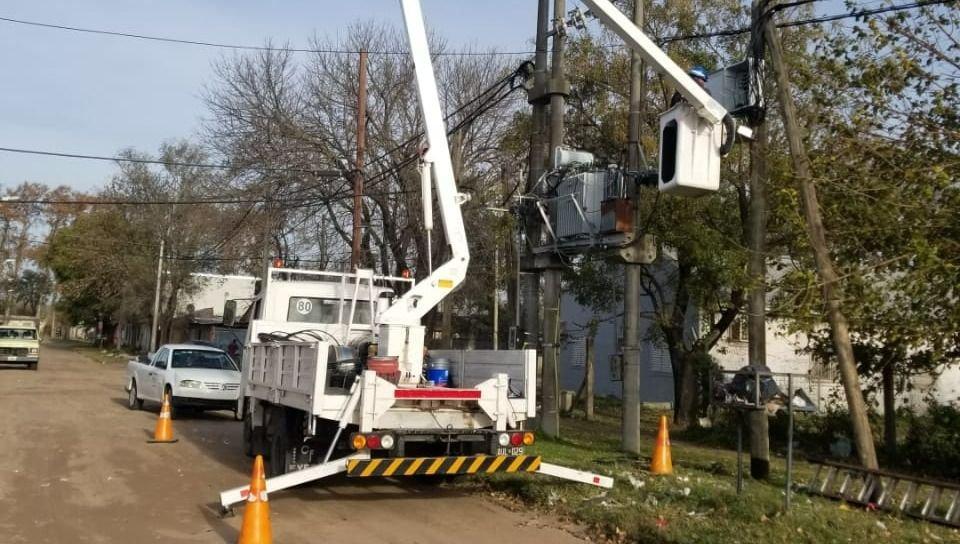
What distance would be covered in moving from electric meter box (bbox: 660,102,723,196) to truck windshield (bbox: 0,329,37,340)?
109 feet

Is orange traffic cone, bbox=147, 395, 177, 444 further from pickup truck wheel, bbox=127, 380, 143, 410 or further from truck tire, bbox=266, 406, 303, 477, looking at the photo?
pickup truck wheel, bbox=127, 380, 143, 410

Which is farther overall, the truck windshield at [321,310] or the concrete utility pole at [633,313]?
the concrete utility pole at [633,313]

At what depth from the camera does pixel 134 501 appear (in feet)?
31.3

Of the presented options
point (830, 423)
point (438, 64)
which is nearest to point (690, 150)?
point (830, 423)

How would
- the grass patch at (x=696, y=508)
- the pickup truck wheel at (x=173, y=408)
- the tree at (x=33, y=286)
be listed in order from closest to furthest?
the grass patch at (x=696, y=508) < the pickup truck wheel at (x=173, y=408) < the tree at (x=33, y=286)

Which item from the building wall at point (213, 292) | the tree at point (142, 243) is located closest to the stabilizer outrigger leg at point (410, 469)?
the tree at point (142, 243)

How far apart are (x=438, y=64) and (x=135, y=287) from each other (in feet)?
99.4

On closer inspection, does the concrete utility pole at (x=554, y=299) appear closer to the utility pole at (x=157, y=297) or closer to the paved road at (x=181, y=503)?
the paved road at (x=181, y=503)

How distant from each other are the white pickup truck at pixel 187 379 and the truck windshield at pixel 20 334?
17112mm

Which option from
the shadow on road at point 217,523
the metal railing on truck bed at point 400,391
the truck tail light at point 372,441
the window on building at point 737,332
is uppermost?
the window on building at point 737,332

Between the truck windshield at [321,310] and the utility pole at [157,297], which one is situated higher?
the utility pole at [157,297]

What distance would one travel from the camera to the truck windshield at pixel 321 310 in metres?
12.9

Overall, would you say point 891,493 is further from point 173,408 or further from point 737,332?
point 737,332

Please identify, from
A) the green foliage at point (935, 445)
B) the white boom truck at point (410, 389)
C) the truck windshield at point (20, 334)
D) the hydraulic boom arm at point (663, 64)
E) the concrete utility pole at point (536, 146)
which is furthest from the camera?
the truck windshield at point (20, 334)
